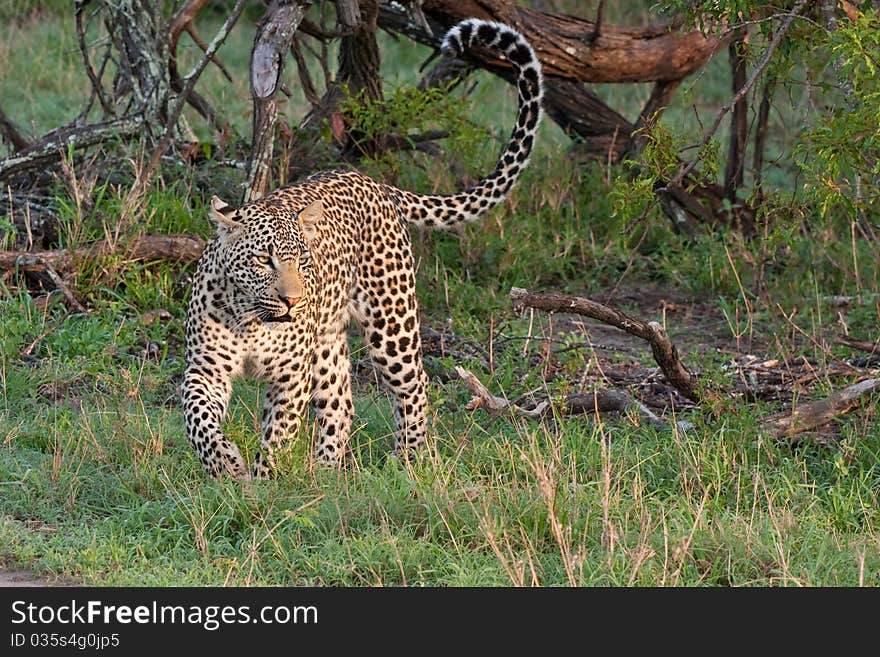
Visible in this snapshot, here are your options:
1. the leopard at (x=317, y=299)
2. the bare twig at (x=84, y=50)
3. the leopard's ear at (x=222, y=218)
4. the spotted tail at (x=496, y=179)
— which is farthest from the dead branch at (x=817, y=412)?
the bare twig at (x=84, y=50)

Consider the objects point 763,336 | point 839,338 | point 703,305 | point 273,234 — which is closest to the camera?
point 273,234

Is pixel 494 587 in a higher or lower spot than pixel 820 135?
lower

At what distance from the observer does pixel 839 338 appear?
25.8 feet

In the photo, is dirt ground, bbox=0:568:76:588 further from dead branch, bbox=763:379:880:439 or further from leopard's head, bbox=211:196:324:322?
dead branch, bbox=763:379:880:439

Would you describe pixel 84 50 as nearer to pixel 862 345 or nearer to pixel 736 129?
pixel 736 129

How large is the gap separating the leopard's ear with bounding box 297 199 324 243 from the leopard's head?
0.04 metres

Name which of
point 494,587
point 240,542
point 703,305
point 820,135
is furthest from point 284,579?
point 703,305

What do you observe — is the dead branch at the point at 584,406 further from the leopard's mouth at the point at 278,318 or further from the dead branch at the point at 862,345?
the dead branch at the point at 862,345

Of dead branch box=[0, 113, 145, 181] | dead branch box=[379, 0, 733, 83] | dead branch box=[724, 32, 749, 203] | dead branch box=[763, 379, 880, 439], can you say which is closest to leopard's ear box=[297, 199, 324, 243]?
dead branch box=[763, 379, 880, 439]

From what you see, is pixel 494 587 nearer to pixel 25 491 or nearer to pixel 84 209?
pixel 25 491

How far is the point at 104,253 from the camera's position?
833 cm

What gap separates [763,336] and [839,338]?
0.91 m

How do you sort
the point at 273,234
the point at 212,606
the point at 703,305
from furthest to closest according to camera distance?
the point at 703,305 → the point at 273,234 → the point at 212,606

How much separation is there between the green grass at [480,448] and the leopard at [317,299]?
185 millimetres
